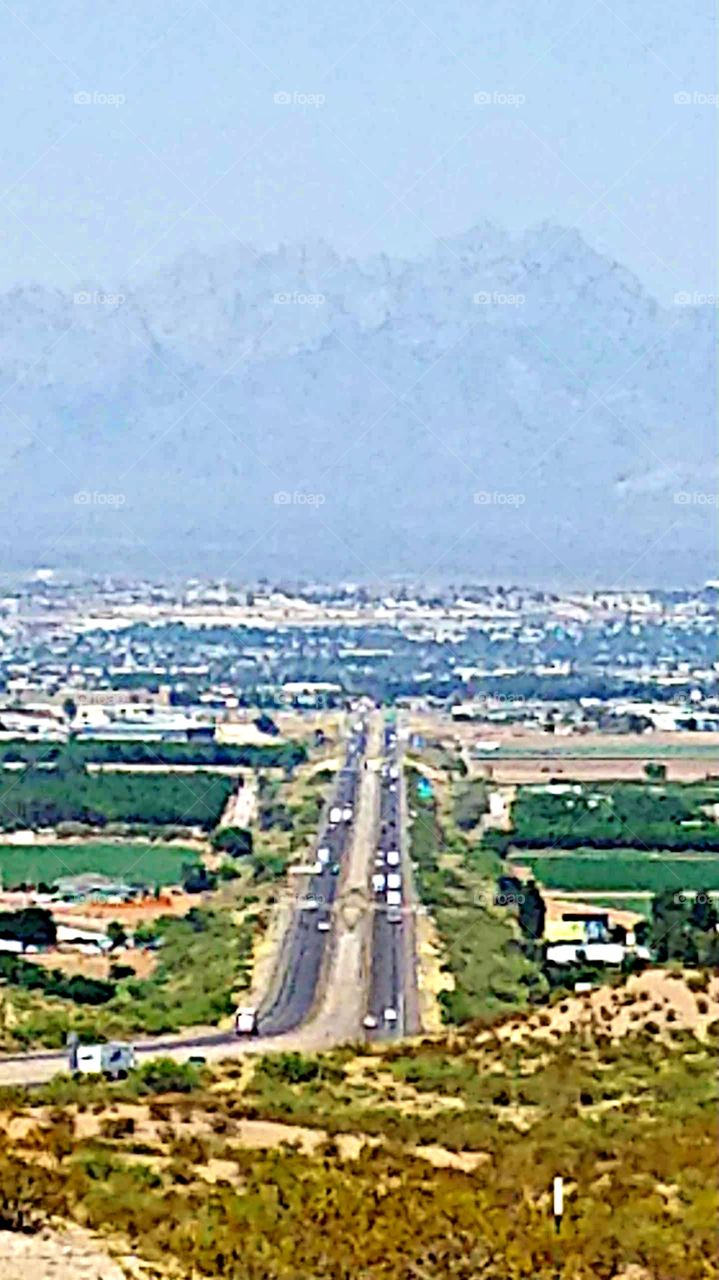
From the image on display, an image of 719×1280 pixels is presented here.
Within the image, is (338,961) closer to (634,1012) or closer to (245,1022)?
(245,1022)

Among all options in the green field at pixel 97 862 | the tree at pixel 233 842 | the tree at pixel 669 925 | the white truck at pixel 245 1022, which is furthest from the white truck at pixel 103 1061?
the tree at pixel 233 842

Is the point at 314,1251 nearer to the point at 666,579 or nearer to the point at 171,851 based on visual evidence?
the point at 171,851

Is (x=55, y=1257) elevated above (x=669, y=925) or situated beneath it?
situated beneath

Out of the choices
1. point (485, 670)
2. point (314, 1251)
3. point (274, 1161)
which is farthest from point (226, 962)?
point (485, 670)

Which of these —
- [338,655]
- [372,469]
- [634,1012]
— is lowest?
[634,1012]

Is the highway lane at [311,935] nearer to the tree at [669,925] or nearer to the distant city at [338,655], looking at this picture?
the tree at [669,925]

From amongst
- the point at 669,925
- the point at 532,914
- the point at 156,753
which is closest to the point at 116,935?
the point at 532,914

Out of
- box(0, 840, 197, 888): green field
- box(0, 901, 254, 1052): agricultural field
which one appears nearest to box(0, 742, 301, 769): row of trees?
box(0, 840, 197, 888): green field
